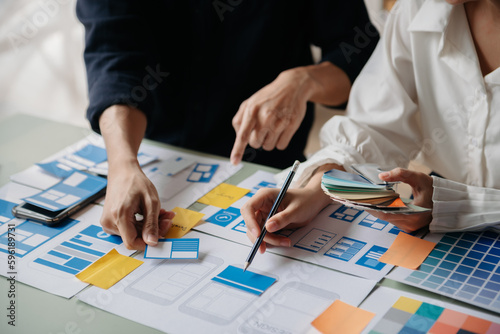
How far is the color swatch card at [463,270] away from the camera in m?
0.87

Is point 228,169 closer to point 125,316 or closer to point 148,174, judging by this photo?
point 148,174

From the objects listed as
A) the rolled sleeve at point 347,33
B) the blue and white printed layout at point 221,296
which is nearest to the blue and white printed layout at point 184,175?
the blue and white printed layout at point 221,296

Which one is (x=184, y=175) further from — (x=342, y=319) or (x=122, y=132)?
(x=342, y=319)

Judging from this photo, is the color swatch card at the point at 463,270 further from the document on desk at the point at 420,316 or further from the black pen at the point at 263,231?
the black pen at the point at 263,231

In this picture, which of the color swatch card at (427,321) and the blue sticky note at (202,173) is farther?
the blue sticky note at (202,173)

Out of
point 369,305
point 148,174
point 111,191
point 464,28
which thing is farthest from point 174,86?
point 369,305

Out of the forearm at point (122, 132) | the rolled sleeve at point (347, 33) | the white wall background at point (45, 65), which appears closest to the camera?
the forearm at point (122, 132)

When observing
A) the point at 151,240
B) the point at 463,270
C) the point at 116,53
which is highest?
the point at 116,53

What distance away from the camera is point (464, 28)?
1146 millimetres

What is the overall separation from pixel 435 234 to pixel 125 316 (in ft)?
1.90

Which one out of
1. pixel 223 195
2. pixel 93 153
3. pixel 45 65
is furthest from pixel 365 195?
pixel 45 65

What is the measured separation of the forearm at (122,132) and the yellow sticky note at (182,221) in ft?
0.58

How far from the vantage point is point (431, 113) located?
1251 mm

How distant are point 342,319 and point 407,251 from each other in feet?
0.73
